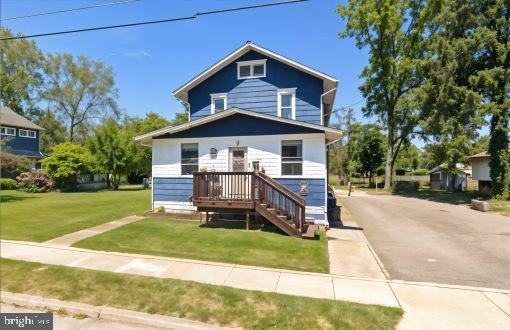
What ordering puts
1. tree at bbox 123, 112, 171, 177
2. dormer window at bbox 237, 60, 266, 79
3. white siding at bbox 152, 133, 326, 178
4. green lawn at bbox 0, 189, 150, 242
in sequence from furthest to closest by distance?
tree at bbox 123, 112, 171, 177 → dormer window at bbox 237, 60, 266, 79 → white siding at bbox 152, 133, 326, 178 → green lawn at bbox 0, 189, 150, 242

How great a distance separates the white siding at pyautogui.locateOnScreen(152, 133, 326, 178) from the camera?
37.6 ft

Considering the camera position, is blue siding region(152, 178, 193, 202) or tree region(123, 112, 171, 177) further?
tree region(123, 112, 171, 177)

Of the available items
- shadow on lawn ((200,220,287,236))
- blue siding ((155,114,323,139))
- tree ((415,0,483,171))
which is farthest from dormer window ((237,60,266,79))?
tree ((415,0,483,171))

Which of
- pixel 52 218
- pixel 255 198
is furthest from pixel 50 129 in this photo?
pixel 255 198

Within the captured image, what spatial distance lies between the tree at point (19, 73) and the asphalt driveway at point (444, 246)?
5591 centimetres

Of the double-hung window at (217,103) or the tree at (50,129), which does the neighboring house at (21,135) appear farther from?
the double-hung window at (217,103)

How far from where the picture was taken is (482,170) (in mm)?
27125

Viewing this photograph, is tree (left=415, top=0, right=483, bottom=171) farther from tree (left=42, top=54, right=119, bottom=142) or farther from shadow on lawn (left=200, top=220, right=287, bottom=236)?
tree (left=42, top=54, right=119, bottom=142)

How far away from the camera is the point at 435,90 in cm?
2228

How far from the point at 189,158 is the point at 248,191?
13.4 feet

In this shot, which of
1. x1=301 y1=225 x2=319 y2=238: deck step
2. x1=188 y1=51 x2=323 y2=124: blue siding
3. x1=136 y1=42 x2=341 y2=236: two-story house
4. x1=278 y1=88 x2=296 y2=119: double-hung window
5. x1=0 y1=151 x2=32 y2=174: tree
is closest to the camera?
x1=301 y1=225 x2=319 y2=238: deck step

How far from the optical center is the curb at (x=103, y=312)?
4391mm

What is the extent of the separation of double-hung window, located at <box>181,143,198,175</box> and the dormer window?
5.25 m

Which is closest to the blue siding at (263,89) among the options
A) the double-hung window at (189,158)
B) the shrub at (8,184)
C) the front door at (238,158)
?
the front door at (238,158)
